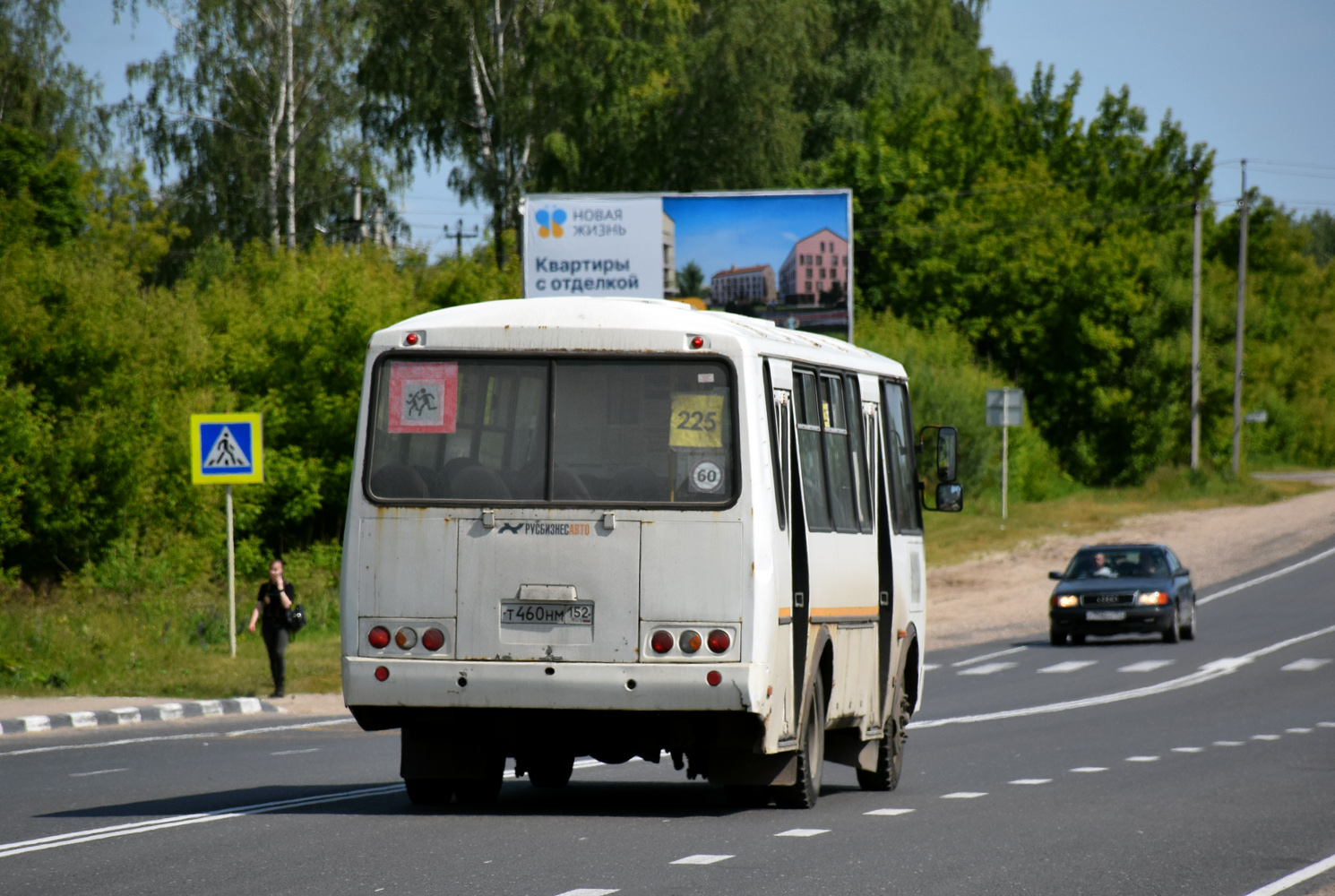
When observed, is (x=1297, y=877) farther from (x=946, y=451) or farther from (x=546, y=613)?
(x=946, y=451)

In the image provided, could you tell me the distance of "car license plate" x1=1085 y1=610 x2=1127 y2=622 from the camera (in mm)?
30172

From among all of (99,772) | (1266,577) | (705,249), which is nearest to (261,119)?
(705,249)

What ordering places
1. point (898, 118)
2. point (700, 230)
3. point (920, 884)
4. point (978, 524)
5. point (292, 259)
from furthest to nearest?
point (898, 118) → point (978, 524) → point (292, 259) → point (700, 230) → point (920, 884)

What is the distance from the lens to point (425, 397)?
10.7 m

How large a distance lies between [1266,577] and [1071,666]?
16310mm

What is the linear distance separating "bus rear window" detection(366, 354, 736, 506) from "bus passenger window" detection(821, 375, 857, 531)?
1.71m

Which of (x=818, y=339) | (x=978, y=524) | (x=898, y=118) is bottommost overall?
(x=978, y=524)

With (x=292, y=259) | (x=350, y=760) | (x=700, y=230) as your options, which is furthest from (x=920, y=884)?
(x=292, y=259)

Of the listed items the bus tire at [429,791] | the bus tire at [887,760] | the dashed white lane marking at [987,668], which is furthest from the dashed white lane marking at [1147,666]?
the bus tire at [429,791]

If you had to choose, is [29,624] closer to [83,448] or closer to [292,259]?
[83,448]

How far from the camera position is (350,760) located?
50.6 ft

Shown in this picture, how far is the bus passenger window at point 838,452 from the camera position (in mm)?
12070

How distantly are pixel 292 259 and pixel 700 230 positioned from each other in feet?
41.4

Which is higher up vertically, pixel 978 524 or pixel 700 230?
pixel 700 230
